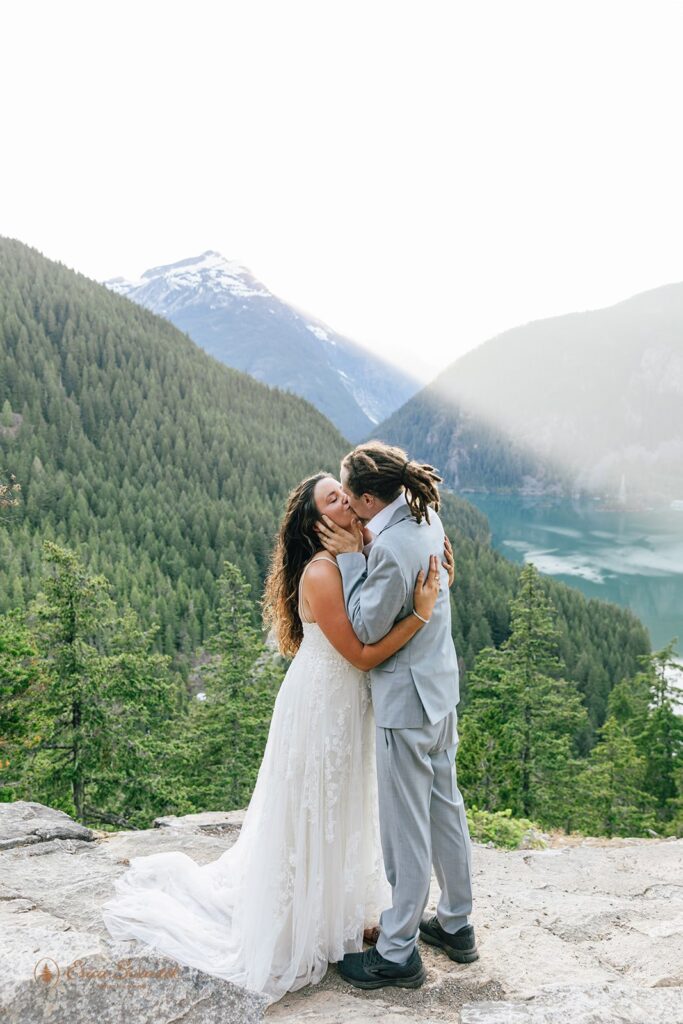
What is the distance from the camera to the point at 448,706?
3438 mm

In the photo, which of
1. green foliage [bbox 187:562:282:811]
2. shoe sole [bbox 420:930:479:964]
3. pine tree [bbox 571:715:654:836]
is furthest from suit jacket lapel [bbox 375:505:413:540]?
pine tree [bbox 571:715:654:836]

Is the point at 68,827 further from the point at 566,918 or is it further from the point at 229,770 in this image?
the point at 229,770

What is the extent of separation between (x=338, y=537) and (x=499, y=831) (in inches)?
253

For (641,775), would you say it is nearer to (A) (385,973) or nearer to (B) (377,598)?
(A) (385,973)

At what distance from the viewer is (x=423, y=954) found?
379 centimetres

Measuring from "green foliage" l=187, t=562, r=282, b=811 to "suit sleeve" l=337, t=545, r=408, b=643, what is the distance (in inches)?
536

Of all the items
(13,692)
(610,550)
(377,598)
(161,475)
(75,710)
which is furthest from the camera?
(610,550)

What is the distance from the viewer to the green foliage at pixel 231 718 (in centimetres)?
1714

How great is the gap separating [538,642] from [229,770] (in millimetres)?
8666

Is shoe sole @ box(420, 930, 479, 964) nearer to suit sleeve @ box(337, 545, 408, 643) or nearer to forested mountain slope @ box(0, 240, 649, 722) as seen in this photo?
suit sleeve @ box(337, 545, 408, 643)

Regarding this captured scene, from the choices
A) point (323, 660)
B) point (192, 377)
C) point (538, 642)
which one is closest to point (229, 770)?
point (538, 642)

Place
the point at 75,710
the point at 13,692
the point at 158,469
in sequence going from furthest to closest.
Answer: the point at 158,469 < the point at 75,710 < the point at 13,692

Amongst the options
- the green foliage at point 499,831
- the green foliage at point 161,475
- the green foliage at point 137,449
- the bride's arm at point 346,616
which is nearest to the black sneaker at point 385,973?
the bride's arm at point 346,616

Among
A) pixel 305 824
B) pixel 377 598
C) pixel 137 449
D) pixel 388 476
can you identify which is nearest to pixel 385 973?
pixel 305 824
